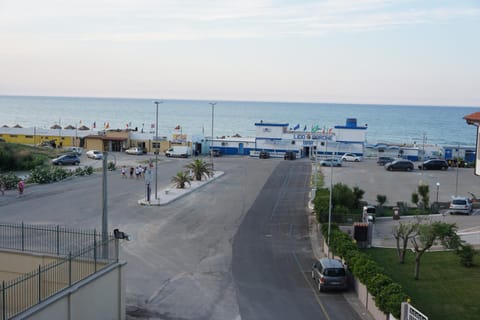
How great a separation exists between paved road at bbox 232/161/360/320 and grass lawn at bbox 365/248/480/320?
262 cm

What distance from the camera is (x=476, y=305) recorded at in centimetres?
1862

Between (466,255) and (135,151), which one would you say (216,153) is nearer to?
(135,151)

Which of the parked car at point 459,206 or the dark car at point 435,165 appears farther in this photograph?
the dark car at point 435,165

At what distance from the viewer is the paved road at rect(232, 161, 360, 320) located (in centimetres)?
1901

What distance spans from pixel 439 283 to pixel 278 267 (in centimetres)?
666

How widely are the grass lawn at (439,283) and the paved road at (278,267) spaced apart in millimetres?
2624

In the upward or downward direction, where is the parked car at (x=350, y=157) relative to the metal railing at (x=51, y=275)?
upward

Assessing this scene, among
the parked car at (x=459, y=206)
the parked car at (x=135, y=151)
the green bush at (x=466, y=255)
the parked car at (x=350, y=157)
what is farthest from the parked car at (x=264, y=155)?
the green bush at (x=466, y=255)

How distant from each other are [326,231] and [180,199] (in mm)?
15869

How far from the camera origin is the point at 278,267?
2402 cm

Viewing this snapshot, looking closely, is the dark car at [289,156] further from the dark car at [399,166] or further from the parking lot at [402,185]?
the dark car at [399,166]

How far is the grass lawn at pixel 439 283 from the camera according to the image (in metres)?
18.2

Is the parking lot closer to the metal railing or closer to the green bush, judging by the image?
the green bush

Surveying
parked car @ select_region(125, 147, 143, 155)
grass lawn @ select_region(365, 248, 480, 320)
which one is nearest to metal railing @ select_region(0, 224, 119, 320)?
grass lawn @ select_region(365, 248, 480, 320)
